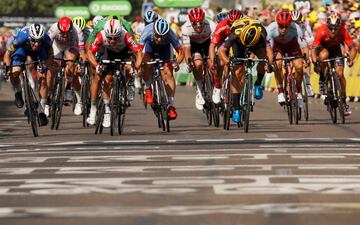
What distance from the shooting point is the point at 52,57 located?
20.8m

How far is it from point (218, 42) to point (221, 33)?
0.48 ft

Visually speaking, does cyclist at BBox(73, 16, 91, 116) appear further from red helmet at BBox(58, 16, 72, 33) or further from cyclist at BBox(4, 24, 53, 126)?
cyclist at BBox(4, 24, 53, 126)

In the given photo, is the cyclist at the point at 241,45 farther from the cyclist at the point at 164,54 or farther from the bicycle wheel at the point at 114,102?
the bicycle wheel at the point at 114,102

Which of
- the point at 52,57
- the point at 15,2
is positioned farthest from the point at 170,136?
the point at 15,2

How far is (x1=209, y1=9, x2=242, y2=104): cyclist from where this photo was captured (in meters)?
20.9

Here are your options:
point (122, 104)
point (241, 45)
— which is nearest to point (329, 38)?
point (241, 45)

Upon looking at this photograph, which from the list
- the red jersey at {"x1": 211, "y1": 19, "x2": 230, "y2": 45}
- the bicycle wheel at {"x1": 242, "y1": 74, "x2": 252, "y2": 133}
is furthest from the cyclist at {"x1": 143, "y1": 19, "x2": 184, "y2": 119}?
the bicycle wheel at {"x1": 242, "y1": 74, "x2": 252, "y2": 133}

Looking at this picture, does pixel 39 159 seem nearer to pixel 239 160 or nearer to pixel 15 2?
pixel 239 160

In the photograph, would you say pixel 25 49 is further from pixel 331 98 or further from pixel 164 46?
pixel 331 98

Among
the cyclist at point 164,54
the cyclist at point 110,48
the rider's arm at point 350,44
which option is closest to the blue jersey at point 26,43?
the cyclist at point 110,48

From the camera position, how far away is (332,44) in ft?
72.4

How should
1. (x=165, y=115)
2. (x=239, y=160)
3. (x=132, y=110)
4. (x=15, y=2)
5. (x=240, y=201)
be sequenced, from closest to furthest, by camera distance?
(x=240, y=201), (x=239, y=160), (x=165, y=115), (x=132, y=110), (x=15, y=2)

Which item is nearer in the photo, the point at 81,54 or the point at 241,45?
the point at 241,45

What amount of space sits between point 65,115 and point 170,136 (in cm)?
772
